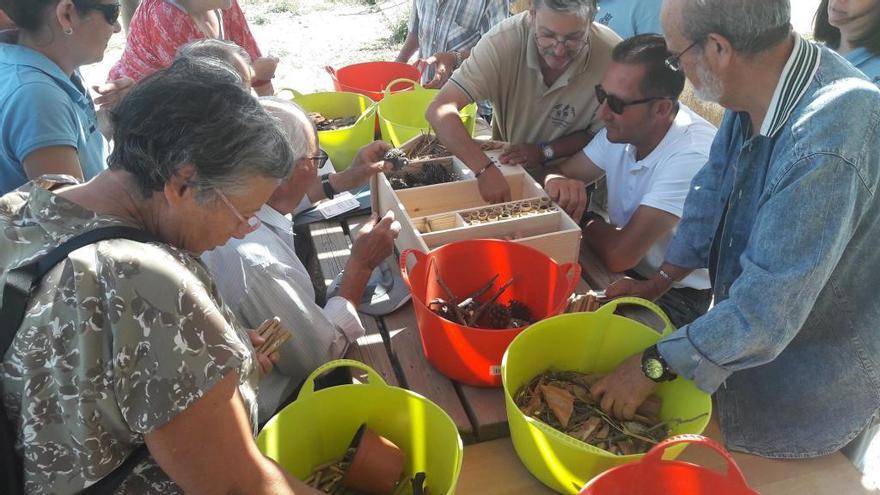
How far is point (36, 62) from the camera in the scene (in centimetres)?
218

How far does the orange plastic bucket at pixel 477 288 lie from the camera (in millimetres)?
1629

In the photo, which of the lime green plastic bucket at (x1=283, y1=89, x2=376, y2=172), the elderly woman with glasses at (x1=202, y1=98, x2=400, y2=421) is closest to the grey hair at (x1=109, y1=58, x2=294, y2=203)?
the elderly woman with glasses at (x1=202, y1=98, x2=400, y2=421)

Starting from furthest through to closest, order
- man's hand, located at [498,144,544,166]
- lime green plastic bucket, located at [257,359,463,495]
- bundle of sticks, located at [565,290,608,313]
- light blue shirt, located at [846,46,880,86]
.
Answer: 1. light blue shirt, located at [846,46,880,86]
2. man's hand, located at [498,144,544,166]
3. bundle of sticks, located at [565,290,608,313]
4. lime green plastic bucket, located at [257,359,463,495]

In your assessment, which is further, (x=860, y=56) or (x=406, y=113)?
(x=406, y=113)

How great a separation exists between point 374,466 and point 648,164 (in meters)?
1.75

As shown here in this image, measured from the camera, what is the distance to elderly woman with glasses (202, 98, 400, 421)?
6.02 feet

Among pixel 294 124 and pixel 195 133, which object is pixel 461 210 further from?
pixel 195 133

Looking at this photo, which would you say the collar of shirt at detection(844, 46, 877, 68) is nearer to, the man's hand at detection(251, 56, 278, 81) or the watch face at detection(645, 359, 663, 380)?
the watch face at detection(645, 359, 663, 380)

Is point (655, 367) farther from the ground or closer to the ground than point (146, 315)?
closer to the ground

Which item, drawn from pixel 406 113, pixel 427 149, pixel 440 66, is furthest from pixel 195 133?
pixel 440 66

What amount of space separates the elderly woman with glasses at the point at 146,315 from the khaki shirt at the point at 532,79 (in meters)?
1.91

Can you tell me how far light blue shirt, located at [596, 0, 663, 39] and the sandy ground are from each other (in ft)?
12.3

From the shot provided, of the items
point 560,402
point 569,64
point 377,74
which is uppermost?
point 569,64

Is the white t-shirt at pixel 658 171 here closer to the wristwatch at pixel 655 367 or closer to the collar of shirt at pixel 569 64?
the collar of shirt at pixel 569 64
